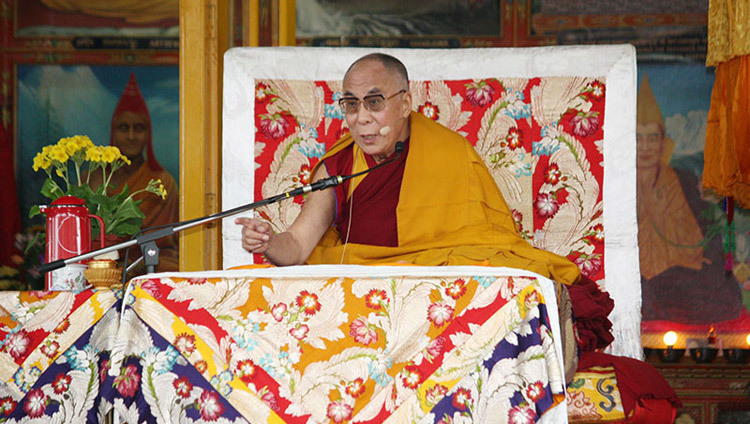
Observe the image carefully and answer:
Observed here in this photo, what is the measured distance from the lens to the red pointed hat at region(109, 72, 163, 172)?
603 cm

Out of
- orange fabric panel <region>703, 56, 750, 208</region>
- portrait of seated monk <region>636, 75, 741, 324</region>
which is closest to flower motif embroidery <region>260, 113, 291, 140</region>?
orange fabric panel <region>703, 56, 750, 208</region>

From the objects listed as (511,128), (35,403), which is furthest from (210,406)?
(511,128)

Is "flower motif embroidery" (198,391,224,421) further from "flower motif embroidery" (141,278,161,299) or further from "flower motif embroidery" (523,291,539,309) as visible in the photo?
"flower motif embroidery" (523,291,539,309)

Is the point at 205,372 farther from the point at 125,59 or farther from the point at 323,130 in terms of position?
the point at 125,59

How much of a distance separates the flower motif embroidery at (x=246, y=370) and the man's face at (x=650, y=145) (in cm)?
427

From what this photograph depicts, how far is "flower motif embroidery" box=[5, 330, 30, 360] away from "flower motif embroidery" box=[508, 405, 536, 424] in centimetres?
103

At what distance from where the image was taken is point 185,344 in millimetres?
1546

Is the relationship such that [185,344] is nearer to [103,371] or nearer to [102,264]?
[103,371]

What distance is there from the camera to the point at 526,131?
282cm

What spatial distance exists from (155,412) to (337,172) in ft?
4.27

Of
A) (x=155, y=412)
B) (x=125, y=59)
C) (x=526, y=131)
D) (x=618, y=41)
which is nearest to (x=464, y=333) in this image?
(x=155, y=412)

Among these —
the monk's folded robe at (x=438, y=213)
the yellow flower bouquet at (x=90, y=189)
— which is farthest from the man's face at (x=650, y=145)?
the yellow flower bouquet at (x=90, y=189)

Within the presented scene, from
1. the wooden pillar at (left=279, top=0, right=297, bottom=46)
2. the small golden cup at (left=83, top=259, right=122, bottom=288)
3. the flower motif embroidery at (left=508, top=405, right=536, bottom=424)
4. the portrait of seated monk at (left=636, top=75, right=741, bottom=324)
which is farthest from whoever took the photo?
the portrait of seated monk at (left=636, top=75, right=741, bottom=324)

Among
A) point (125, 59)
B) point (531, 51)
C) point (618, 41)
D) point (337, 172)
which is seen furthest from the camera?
point (125, 59)
